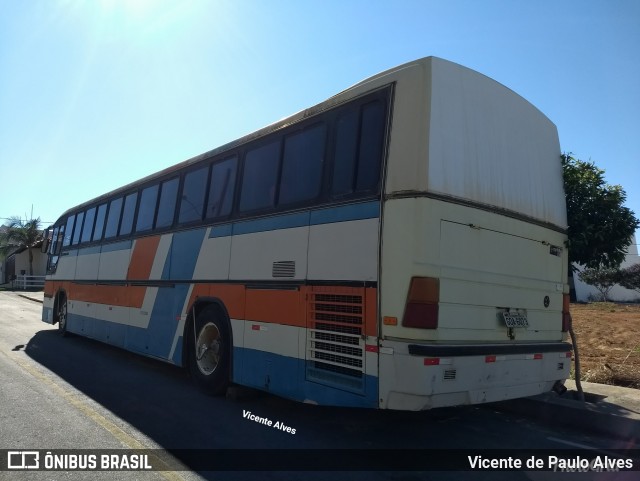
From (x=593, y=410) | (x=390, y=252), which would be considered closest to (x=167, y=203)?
(x=390, y=252)

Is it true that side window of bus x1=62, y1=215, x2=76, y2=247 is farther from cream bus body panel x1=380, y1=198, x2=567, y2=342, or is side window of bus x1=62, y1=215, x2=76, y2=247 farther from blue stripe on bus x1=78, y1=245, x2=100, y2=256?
cream bus body panel x1=380, y1=198, x2=567, y2=342

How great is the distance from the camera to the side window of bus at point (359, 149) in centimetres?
490

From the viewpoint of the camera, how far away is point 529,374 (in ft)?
17.9

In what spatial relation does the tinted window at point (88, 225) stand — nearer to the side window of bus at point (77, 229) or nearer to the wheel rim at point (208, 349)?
the side window of bus at point (77, 229)

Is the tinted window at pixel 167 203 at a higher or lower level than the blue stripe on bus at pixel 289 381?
higher

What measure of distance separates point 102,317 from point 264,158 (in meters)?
6.72

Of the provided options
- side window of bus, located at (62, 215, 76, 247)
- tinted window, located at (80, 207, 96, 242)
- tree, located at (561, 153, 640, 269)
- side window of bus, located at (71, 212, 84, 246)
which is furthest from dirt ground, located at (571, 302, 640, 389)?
side window of bus, located at (62, 215, 76, 247)

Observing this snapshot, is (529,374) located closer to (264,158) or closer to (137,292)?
(264,158)

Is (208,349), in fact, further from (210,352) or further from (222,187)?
(222,187)

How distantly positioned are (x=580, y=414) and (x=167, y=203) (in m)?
7.07

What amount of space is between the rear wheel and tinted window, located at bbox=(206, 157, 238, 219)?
8467mm

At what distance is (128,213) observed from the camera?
406 inches

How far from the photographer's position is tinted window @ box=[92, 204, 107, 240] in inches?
461

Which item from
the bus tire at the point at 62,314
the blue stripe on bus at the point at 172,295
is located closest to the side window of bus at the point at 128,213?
the blue stripe on bus at the point at 172,295
